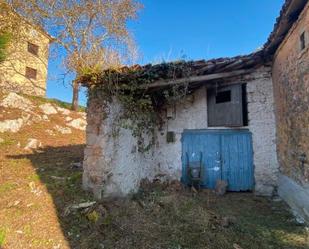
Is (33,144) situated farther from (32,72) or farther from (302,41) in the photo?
(32,72)

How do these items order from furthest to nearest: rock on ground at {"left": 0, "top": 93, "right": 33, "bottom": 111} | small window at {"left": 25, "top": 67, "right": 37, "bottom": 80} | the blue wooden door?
1. small window at {"left": 25, "top": 67, "right": 37, "bottom": 80}
2. rock on ground at {"left": 0, "top": 93, "right": 33, "bottom": 111}
3. the blue wooden door

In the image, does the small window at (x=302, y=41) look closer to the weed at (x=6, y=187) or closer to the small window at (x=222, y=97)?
the small window at (x=222, y=97)

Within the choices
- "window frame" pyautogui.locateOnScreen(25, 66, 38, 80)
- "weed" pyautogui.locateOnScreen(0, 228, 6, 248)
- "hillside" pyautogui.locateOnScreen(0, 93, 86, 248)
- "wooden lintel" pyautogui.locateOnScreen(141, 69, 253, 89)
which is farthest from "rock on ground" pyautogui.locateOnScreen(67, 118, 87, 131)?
"weed" pyautogui.locateOnScreen(0, 228, 6, 248)

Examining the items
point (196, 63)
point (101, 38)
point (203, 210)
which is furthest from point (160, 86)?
point (101, 38)

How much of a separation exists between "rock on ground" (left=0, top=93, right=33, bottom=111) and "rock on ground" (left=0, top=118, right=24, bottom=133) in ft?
5.64

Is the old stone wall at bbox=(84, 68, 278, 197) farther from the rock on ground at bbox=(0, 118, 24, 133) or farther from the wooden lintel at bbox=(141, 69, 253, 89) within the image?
the rock on ground at bbox=(0, 118, 24, 133)

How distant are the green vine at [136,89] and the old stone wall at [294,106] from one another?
2.18 meters

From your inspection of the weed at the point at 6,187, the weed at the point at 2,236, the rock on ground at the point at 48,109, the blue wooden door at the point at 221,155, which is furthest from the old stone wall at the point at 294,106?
the rock on ground at the point at 48,109

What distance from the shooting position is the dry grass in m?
3.79

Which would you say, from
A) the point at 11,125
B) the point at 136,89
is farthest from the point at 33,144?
the point at 136,89

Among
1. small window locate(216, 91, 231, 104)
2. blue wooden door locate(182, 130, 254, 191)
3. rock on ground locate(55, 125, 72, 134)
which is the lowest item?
blue wooden door locate(182, 130, 254, 191)

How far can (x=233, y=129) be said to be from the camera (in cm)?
698

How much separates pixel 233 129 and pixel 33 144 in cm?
745

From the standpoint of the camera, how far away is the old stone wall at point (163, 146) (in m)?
5.36
